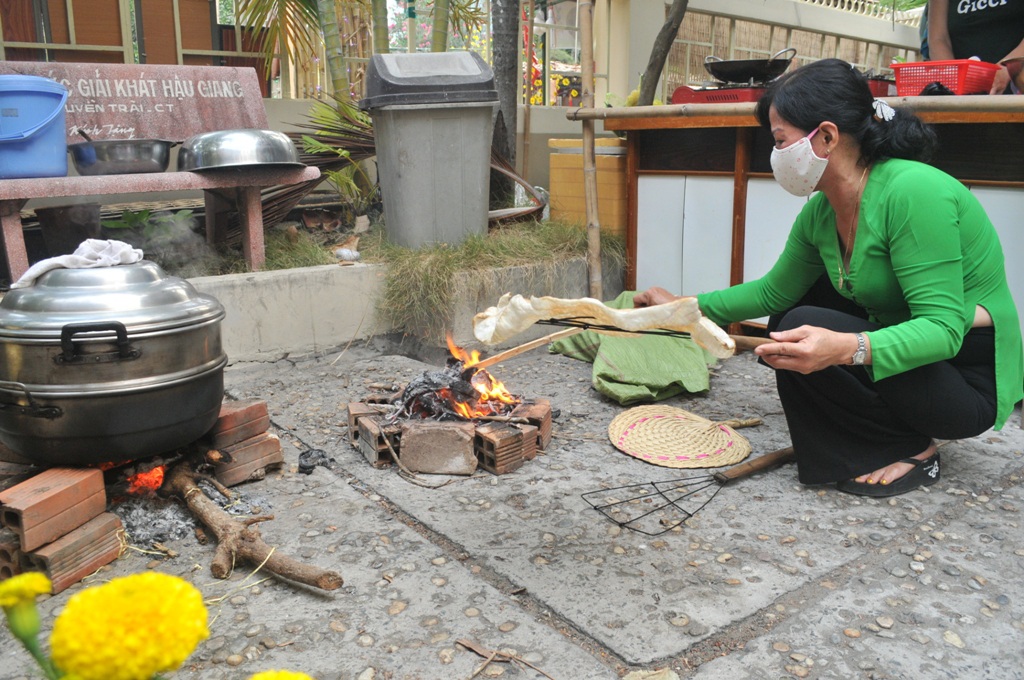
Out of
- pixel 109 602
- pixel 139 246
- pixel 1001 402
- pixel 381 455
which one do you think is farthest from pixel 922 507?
pixel 139 246

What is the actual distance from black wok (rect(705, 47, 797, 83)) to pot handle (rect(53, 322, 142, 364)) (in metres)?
3.73

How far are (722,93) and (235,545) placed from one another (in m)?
3.83

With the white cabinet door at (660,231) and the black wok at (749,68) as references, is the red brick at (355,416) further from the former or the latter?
the black wok at (749,68)

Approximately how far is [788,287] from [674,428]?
88cm

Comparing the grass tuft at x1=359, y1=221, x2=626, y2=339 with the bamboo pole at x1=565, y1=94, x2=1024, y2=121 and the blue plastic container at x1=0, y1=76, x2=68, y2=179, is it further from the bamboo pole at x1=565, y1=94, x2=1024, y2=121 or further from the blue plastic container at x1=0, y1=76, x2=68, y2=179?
the blue plastic container at x1=0, y1=76, x2=68, y2=179

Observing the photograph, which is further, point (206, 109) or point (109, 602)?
point (206, 109)

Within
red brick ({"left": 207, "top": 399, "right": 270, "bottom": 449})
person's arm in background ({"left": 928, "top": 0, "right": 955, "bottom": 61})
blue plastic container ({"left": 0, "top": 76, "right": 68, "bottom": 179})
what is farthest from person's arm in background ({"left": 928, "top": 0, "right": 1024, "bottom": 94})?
blue plastic container ({"left": 0, "top": 76, "right": 68, "bottom": 179})

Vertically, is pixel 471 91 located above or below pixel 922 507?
above

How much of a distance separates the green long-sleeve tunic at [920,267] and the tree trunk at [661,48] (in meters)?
3.35

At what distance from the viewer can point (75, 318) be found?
8.13 feet

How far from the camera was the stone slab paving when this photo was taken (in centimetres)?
205

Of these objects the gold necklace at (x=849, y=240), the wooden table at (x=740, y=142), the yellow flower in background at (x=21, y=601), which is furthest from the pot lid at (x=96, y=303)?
the wooden table at (x=740, y=142)

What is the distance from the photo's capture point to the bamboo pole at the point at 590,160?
4.91m

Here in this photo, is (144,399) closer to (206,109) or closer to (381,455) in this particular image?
(381,455)
